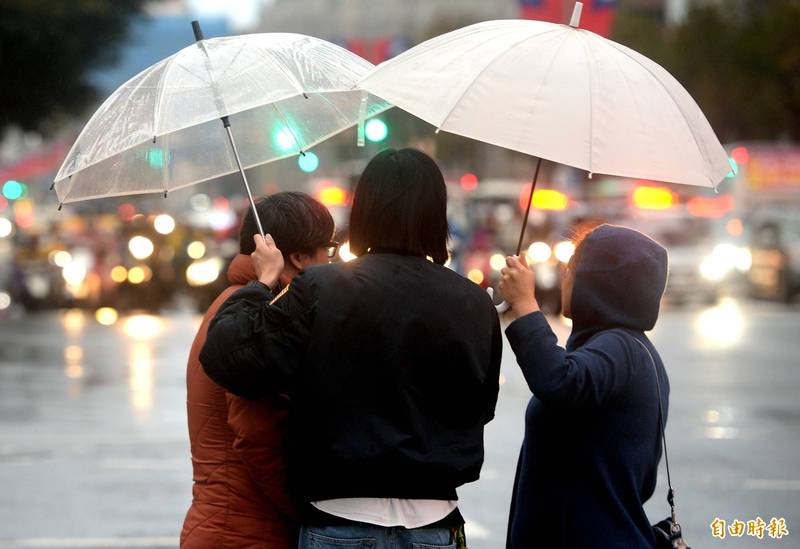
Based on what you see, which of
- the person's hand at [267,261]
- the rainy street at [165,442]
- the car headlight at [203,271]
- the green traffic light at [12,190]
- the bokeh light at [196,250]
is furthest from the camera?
the green traffic light at [12,190]

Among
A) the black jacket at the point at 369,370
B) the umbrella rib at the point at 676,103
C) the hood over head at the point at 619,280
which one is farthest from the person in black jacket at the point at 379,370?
the umbrella rib at the point at 676,103

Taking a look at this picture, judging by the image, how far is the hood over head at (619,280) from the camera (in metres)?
3.74

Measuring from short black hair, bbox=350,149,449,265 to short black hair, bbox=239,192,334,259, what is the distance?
1.16 feet

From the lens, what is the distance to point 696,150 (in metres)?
4.11

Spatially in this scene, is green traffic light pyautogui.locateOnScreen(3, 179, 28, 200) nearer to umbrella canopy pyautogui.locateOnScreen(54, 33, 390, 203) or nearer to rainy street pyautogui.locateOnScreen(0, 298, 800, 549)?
rainy street pyautogui.locateOnScreen(0, 298, 800, 549)

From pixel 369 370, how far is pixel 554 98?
983 mm

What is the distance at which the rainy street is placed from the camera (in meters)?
8.27

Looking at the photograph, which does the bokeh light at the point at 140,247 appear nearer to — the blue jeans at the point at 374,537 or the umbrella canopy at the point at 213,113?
the umbrella canopy at the point at 213,113

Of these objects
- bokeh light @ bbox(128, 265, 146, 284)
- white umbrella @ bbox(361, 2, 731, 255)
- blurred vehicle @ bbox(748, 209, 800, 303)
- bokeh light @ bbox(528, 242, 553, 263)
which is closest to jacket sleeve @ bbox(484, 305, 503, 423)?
white umbrella @ bbox(361, 2, 731, 255)

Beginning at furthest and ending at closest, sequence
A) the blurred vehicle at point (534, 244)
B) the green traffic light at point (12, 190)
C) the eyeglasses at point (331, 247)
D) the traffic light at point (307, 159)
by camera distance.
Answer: the green traffic light at point (12, 190)
the blurred vehicle at point (534, 244)
the traffic light at point (307, 159)
the eyeglasses at point (331, 247)

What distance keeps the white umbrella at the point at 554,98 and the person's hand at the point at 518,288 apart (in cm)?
32

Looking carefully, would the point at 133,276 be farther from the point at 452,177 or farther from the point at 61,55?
the point at 452,177

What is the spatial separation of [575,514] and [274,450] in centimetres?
78

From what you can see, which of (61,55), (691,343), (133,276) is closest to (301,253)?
(691,343)
